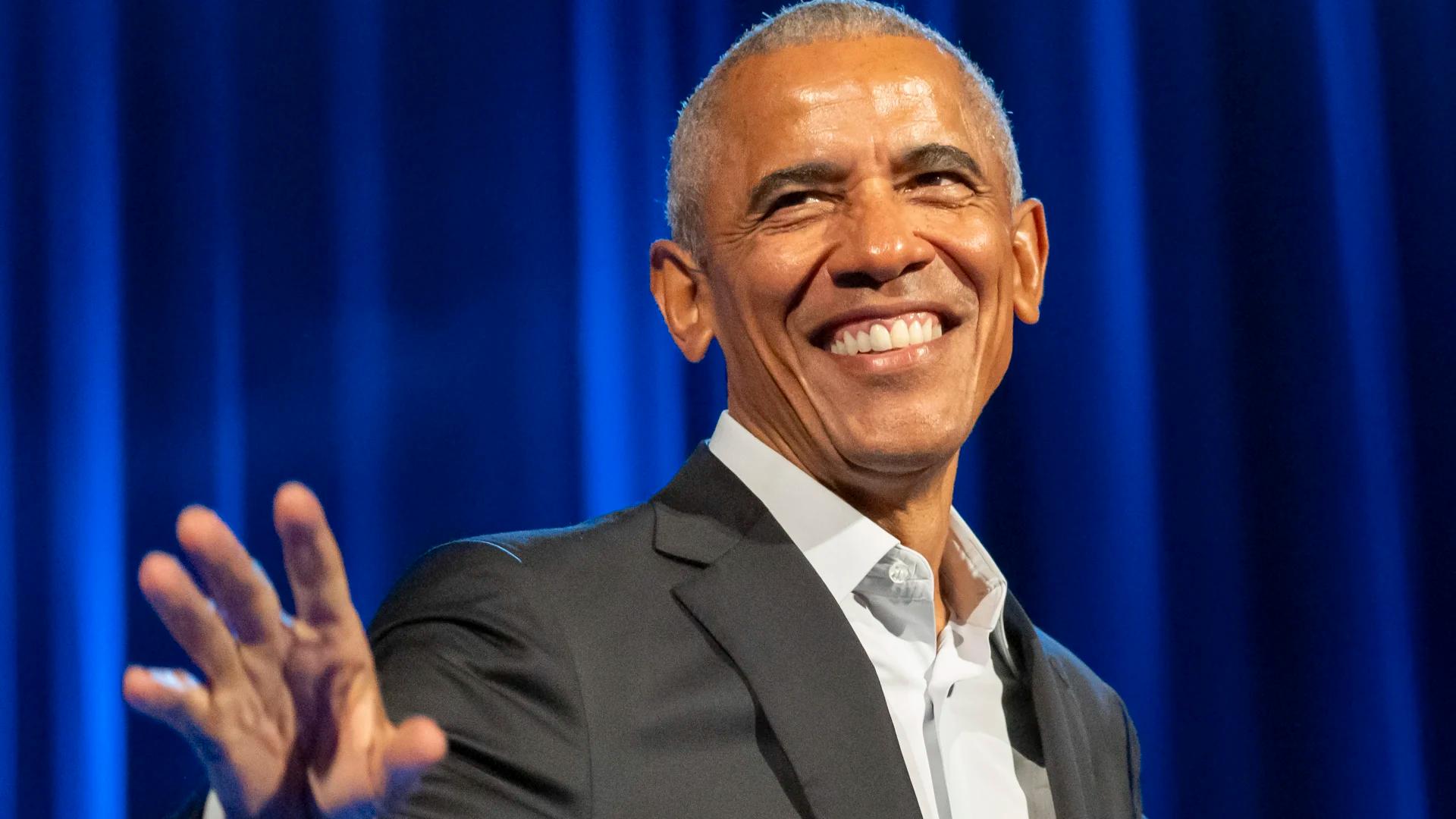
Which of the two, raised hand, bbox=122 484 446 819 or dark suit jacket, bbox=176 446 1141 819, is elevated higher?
raised hand, bbox=122 484 446 819

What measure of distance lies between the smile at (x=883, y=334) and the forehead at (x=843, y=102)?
175 millimetres

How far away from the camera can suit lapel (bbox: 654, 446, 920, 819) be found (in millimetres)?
1152

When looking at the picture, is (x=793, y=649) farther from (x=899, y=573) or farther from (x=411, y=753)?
(x=411, y=753)

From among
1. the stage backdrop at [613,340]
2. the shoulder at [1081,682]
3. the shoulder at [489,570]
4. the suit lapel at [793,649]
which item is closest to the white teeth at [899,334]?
the suit lapel at [793,649]

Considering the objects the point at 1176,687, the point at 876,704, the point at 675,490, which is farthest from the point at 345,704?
the point at 1176,687

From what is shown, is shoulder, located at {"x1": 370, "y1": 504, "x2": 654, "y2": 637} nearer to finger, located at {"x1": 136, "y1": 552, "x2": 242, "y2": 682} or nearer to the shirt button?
the shirt button

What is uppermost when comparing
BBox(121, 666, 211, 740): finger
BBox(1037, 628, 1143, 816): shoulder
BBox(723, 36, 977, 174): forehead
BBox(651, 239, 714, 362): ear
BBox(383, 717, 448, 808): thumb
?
BBox(723, 36, 977, 174): forehead

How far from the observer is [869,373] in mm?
1376

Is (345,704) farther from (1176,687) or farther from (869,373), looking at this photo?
(1176,687)

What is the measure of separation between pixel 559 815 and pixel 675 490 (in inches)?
16.7

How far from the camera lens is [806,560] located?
131 cm

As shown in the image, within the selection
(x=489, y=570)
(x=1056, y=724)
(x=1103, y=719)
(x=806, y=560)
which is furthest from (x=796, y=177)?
(x=1103, y=719)

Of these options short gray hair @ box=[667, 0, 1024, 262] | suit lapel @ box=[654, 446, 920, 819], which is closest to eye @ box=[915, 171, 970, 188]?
short gray hair @ box=[667, 0, 1024, 262]

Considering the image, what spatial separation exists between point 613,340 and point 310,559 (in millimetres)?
1787
